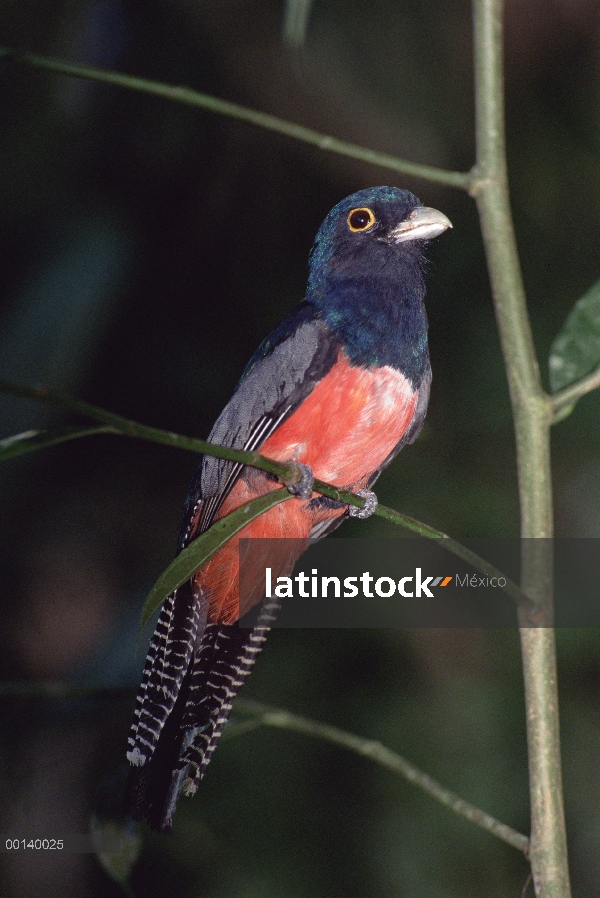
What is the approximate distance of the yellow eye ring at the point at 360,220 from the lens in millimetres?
1903

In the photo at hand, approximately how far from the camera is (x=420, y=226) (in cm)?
181

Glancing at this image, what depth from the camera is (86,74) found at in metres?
0.93

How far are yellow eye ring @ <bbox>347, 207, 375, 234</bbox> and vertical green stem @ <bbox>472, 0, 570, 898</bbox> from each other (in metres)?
0.88

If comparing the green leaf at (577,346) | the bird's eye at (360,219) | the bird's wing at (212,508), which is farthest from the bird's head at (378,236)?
the green leaf at (577,346)

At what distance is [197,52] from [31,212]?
86 centimetres

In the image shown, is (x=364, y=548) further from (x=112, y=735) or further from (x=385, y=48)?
(x=385, y=48)

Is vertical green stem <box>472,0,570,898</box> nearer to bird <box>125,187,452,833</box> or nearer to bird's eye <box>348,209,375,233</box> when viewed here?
bird <box>125,187,452,833</box>

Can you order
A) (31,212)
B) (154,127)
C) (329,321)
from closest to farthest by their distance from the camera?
(329,321) → (31,212) → (154,127)

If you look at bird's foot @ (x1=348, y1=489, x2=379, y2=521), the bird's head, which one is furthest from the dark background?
bird's foot @ (x1=348, y1=489, x2=379, y2=521)

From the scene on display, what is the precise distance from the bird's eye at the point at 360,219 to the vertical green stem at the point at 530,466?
2.88 feet

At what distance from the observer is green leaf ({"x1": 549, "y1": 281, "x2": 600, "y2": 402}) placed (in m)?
1.09

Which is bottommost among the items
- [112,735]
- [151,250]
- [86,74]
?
[112,735]

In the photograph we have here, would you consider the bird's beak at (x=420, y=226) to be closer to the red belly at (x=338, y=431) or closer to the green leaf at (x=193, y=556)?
the red belly at (x=338, y=431)

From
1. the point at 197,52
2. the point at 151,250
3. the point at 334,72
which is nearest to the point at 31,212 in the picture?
the point at 151,250
